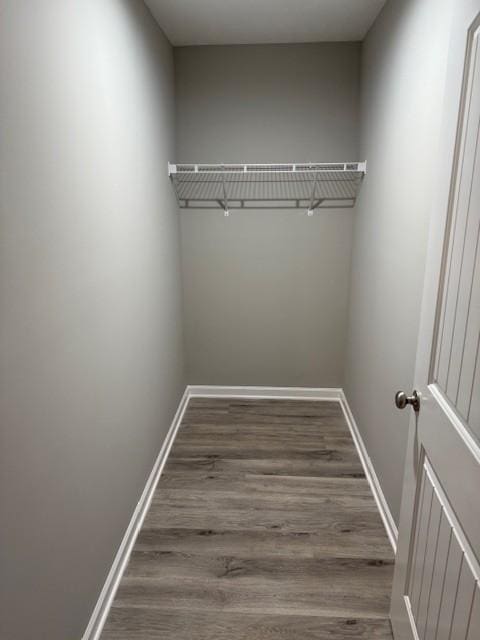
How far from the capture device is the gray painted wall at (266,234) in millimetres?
2660

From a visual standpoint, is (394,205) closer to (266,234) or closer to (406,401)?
(406,401)

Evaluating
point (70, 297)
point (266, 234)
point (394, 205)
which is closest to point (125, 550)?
point (70, 297)

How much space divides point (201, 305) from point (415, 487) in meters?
2.10

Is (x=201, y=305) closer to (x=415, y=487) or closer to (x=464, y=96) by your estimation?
(x=415, y=487)

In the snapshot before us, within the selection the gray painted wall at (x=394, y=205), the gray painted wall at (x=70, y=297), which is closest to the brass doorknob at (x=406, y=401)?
the gray painted wall at (x=394, y=205)

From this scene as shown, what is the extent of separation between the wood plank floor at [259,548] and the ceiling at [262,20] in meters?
2.43

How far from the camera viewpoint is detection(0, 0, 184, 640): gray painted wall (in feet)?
3.20

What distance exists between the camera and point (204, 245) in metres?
2.98

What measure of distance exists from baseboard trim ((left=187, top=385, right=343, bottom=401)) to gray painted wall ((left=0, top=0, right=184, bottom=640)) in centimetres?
118

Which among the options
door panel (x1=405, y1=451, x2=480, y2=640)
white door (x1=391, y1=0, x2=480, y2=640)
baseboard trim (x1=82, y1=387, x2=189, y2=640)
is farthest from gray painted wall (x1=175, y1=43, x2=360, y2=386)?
door panel (x1=405, y1=451, x2=480, y2=640)

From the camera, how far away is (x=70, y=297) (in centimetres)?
126

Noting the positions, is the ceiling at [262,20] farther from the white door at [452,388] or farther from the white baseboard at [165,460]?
the white baseboard at [165,460]

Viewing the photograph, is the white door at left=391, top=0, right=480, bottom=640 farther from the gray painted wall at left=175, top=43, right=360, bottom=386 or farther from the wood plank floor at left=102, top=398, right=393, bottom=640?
the gray painted wall at left=175, top=43, right=360, bottom=386

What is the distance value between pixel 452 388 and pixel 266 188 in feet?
7.08
